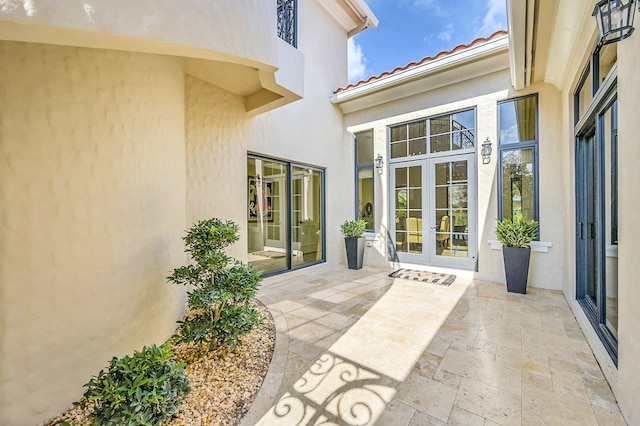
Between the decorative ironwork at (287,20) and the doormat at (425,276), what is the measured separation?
4232 millimetres

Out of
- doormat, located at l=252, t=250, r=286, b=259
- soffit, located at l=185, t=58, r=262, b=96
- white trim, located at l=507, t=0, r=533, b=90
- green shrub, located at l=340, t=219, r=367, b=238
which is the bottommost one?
doormat, located at l=252, t=250, r=286, b=259

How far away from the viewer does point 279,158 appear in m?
5.09

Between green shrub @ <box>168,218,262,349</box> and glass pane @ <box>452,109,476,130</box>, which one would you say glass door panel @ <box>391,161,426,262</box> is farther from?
green shrub @ <box>168,218,262,349</box>

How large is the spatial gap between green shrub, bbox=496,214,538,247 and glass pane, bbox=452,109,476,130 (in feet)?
6.17

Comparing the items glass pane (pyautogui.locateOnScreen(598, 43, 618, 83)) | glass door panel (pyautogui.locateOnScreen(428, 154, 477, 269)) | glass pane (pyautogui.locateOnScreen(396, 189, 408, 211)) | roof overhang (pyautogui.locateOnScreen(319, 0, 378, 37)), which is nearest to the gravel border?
glass pane (pyautogui.locateOnScreen(598, 43, 618, 83))

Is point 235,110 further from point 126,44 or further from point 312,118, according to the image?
point 126,44

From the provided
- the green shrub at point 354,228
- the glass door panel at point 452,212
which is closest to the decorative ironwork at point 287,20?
the glass door panel at point 452,212

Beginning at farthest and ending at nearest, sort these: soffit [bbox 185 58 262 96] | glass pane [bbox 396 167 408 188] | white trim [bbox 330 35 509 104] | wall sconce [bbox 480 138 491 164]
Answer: glass pane [bbox 396 167 408 188], wall sconce [bbox 480 138 491 164], white trim [bbox 330 35 509 104], soffit [bbox 185 58 262 96]

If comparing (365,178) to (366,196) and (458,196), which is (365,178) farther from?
(458,196)

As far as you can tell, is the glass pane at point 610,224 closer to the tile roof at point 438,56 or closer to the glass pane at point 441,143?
the tile roof at point 438,56

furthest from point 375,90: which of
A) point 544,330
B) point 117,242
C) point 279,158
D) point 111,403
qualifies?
point 111,403

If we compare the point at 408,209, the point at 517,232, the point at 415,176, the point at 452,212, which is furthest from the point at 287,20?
the point at 517,232

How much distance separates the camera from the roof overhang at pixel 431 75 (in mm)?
4492

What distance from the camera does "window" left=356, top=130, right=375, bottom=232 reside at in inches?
249
